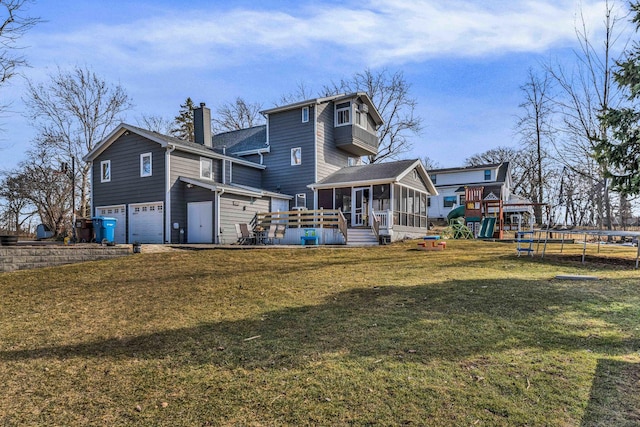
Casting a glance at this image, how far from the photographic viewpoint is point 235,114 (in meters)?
39.2

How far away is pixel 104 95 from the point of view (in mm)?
28953

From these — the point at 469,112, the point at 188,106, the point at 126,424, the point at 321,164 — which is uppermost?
the point at 188,106

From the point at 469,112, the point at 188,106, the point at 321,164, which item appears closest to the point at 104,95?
the point at 188,106

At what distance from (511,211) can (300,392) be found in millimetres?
32185

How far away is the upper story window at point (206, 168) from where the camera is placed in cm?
2039

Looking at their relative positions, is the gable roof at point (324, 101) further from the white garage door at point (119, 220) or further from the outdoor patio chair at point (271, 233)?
the white garage door at point (119, 220)

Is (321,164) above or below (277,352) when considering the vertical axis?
above

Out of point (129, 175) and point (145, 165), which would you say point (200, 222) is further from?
point (129, 175)

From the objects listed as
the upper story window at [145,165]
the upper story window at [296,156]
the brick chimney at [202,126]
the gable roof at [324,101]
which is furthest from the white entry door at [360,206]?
the upper story window at [145,165]

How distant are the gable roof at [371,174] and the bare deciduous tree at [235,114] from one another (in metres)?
19.3

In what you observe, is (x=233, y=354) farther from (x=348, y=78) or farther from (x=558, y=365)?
(x=348, y=78)

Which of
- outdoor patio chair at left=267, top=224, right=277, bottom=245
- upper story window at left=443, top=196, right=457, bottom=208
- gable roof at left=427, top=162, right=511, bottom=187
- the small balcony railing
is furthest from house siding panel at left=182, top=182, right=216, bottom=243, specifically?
gable roof at left=427, top=162, right=511, bottom=187

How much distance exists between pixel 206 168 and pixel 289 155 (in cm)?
503

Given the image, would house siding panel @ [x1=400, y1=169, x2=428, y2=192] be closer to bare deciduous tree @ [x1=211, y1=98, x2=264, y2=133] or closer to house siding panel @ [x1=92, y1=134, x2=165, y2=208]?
house siding panel @ [x1=92, y1=134, x2=165, y2=208]
